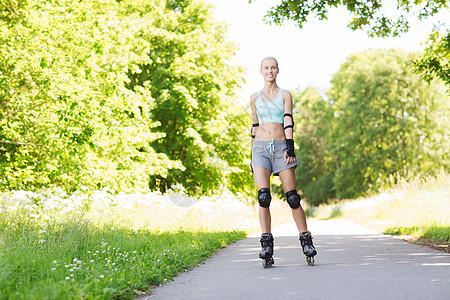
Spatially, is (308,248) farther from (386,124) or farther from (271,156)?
(386,124)

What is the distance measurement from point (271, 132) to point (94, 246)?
283 centimetres

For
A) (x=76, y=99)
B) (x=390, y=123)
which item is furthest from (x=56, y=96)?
(x=390, y=123)

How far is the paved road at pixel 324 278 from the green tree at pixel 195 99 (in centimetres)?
1560

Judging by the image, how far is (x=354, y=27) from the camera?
1175cm

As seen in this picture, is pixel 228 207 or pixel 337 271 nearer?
pixel 337 271

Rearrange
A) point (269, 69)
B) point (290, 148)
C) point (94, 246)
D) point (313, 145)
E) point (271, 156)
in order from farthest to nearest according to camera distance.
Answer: point (313, 145), point (94, 246), point (269, 69), point (271, 156), point (290, 148)

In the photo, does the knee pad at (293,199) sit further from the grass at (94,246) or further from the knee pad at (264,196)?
the grass at (94,246)

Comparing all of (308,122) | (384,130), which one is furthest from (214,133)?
(308,122)

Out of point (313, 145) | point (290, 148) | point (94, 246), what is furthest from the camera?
point (313, 145)

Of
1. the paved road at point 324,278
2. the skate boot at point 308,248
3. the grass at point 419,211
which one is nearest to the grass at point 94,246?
the paved road at point 324,278

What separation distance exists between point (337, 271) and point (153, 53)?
18.8 m

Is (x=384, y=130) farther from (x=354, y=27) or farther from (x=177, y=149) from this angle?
(x=354, y=27)

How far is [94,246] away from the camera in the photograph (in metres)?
6.89

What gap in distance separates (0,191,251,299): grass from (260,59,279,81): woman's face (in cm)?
243
